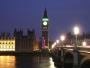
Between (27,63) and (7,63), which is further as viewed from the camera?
(27,63)

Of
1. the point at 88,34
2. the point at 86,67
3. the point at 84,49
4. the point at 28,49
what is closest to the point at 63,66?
the point at 86,67

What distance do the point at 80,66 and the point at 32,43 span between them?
16578cm

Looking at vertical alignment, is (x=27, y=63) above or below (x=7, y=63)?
below

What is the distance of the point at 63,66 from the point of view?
56.4 m

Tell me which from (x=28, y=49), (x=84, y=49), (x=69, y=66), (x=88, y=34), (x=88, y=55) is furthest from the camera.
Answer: (x=28, y=49)

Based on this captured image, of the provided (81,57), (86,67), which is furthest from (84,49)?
(86,67)

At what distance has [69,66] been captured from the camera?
5431 centimetres

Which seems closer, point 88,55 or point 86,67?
point 88,55

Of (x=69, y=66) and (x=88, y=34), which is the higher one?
(x=88, y=34)

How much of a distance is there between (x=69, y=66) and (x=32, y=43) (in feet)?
477

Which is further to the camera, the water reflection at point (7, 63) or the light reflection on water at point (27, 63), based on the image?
the light reflection on water at point (27, 63)

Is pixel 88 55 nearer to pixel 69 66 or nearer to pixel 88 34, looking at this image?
pixel 69 66

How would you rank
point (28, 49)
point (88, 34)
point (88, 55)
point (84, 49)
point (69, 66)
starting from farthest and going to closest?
1. point (28, 49)
2. point (88, 34)
3. point (69, 66)
4. point (84, 49)
5. point (88, 55)

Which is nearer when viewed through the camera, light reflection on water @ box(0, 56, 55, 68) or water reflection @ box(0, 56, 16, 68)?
water reflection @ box(0, 56, 16, 68)
